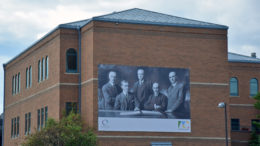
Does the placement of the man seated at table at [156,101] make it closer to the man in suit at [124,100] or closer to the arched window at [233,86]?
the man in suit at [124,100]

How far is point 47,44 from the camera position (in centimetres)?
5044

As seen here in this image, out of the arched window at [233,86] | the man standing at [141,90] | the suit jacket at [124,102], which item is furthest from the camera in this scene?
the arched window at [233,86]

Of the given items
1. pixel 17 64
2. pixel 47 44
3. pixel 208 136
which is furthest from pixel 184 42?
pixel 17 64

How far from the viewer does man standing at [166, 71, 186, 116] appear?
45.1 m

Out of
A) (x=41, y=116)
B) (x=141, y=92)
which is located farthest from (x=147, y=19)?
(x=41, y=116)

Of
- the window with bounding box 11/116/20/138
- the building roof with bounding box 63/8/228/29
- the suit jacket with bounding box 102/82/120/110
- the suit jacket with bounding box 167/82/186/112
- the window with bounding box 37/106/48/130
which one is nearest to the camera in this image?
the suit jacket with bounding box 102/82/120/110

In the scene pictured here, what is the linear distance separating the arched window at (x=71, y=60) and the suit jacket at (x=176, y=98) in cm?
777

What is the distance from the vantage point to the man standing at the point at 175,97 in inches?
1775

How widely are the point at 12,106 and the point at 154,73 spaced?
2237 centimetres

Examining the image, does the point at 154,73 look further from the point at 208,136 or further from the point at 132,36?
the point at 208,136

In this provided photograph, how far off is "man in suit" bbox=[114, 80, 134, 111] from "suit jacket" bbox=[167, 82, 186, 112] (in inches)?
118

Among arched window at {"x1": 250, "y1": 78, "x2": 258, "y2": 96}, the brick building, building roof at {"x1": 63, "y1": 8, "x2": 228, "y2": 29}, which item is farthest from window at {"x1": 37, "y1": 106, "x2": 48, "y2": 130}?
arched window at {"x1": 250, "y1": 78, "x2": 258, "y2": 96}

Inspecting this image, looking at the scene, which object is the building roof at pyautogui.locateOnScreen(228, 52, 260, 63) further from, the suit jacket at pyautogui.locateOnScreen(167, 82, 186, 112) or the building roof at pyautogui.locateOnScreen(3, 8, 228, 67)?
the suit jacket at pyautogui.locateOnScreen(167, 82, 186, 112)

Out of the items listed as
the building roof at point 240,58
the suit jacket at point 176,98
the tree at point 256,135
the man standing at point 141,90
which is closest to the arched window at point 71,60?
the man standing at point 141,90
